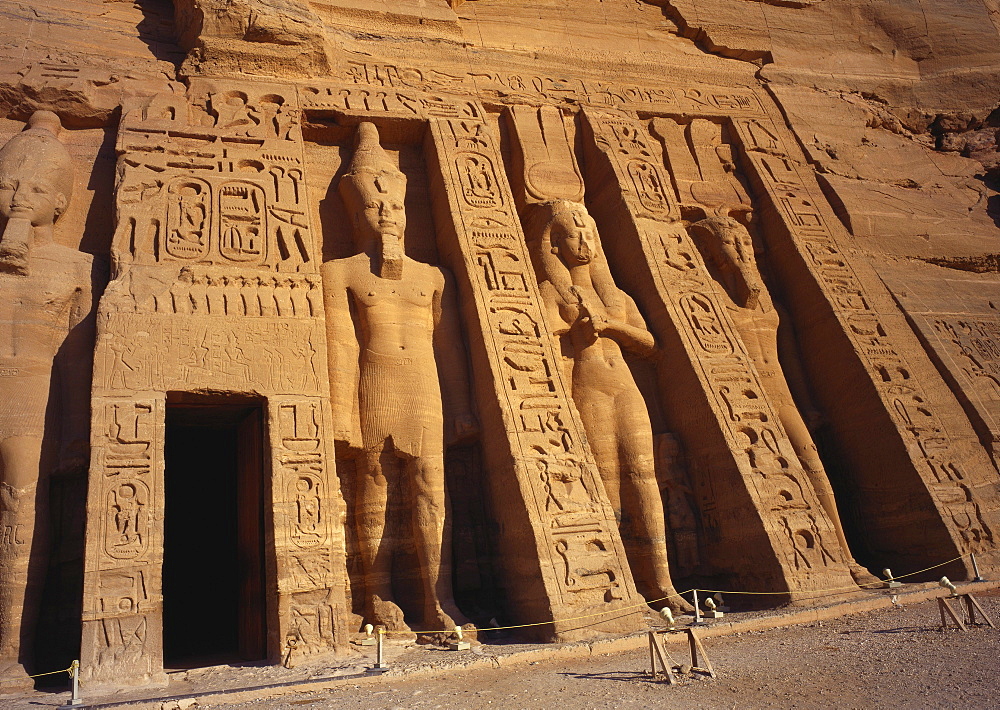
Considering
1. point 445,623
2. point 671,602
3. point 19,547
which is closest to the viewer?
point 19,547

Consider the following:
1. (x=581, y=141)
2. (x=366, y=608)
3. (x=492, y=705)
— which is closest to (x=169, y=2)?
(x=581, y=141)

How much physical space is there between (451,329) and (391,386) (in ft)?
3.18

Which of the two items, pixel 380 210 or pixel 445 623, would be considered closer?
pixel 445 623

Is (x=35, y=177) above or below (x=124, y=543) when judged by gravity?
above

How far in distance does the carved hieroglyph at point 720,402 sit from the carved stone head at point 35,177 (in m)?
5.52

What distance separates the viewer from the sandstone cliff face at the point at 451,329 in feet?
18.4

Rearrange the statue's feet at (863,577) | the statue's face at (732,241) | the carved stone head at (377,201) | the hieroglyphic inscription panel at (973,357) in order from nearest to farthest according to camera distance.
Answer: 1. the statue's feet at (863,577)
2. the carved stone head at (377,201)
3. the hieroglyphic inscription panel at (973,357)
4. the statue's face at (732,241)

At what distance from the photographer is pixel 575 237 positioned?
25.5 feet

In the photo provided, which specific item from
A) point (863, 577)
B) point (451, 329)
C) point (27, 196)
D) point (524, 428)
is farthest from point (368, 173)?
point (863, 577)

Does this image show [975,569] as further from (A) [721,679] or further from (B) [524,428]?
(B) [524,428]

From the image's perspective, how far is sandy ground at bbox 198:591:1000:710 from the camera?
371 centimetres

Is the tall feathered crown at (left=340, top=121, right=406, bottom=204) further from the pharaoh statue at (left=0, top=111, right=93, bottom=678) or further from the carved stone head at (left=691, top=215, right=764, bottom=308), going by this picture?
the carved stone head at (left=691, top=215, right=764, bottom=308)

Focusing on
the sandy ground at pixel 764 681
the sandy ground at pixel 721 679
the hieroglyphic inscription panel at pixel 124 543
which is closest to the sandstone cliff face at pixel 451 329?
the hieroglyphic inscription panel at pixel 124 543

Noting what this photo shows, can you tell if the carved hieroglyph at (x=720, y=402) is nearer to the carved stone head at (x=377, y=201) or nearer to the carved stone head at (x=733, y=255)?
the carved stone head at (x=733, y=255)
